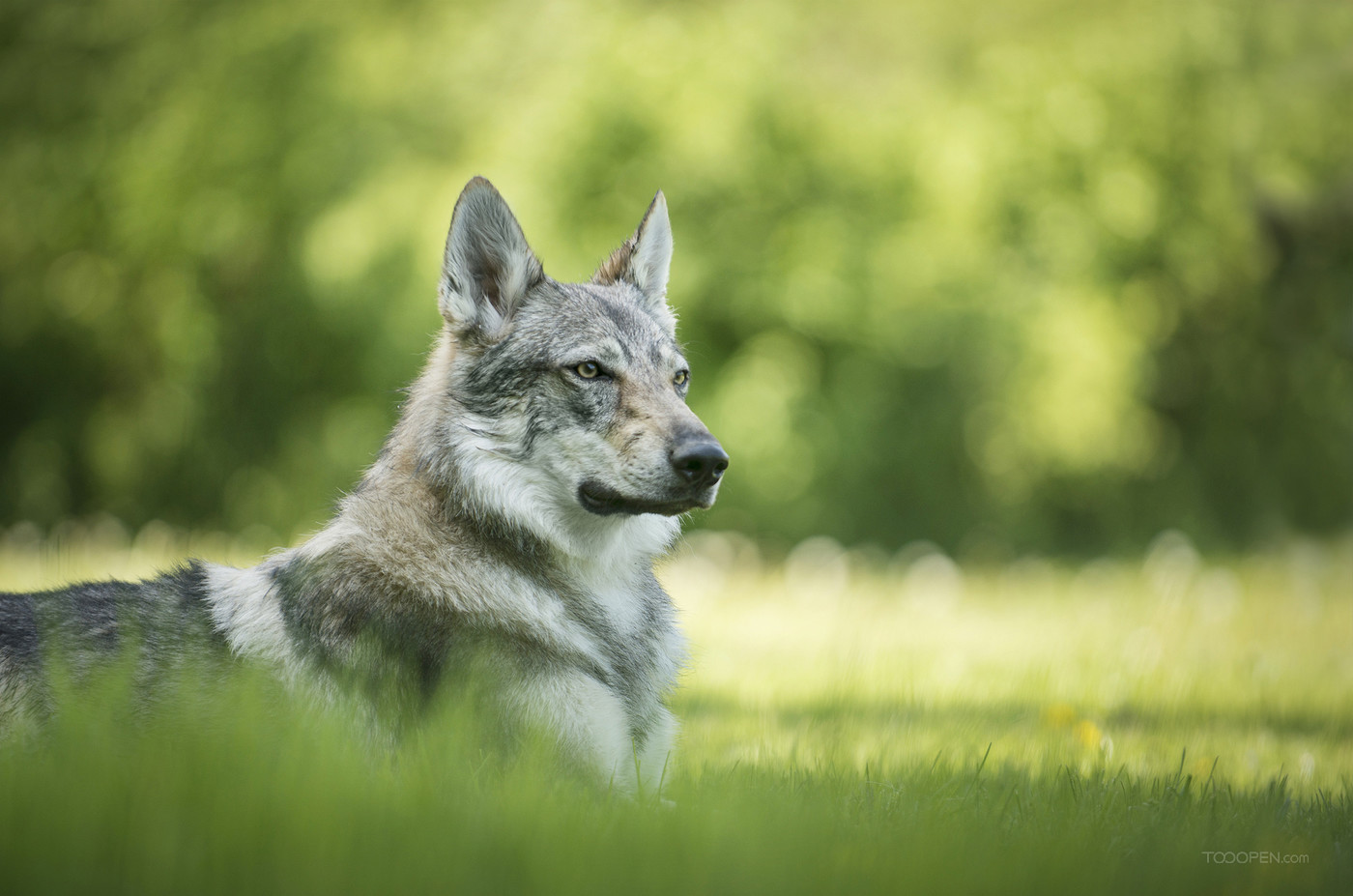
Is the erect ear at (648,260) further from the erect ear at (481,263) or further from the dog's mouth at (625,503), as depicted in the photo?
the dog's mouth at (625,503)

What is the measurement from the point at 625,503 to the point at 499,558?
43 cm

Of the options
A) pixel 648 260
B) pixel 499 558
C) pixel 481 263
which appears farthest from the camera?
pixel 648 260

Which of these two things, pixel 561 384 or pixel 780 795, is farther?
pixel 561 384

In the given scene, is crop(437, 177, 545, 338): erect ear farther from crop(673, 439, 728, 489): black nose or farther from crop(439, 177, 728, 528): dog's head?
crop(673, 439, 728, 489): black nose

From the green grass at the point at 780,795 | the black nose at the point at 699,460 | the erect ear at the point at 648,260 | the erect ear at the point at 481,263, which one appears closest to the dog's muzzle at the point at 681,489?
the black nose at the point at 699,460

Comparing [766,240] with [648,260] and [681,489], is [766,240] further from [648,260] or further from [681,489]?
[681,489]

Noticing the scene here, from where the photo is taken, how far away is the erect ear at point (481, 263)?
336cm

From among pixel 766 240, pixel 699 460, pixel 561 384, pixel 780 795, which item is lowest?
pixel 780 795

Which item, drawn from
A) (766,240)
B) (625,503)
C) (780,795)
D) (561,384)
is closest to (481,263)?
(561,384)

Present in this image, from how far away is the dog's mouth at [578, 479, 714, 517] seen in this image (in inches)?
125

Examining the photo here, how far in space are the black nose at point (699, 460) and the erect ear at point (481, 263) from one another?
782 mm

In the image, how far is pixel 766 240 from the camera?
10891mm

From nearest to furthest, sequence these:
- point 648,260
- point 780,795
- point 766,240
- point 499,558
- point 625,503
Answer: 1. point 780,795
2. point 499,558
3. point 625,503
4. point 648,260
5. point 766,240

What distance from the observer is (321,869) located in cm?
201
